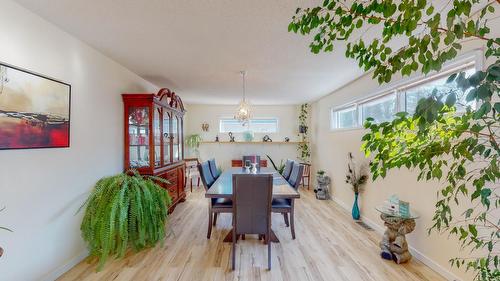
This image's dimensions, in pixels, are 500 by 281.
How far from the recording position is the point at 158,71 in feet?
12.1

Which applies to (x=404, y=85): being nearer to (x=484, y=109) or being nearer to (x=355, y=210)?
(x=355, y=210)

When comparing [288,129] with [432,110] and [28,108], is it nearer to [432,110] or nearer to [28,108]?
[28,108]

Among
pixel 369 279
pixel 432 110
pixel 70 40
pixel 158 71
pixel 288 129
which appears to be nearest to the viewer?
pixel 432 110

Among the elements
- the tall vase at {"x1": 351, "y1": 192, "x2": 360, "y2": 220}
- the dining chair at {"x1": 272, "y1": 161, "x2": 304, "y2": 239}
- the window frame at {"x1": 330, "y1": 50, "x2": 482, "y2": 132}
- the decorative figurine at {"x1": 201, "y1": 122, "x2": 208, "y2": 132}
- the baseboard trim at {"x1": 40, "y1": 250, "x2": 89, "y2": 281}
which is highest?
the window frame at {"x1": 330, "y1": 50, "x2": 482, "y2": 132}

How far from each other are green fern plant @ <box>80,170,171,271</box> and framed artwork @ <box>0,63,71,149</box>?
2.16ft

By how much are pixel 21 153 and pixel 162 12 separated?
5.34ft

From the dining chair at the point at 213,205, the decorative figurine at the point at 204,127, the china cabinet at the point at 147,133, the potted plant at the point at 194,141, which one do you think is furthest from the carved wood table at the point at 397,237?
the decorative figurine at the point at 204,127

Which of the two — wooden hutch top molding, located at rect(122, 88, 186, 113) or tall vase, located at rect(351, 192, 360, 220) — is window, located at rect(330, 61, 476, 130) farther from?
wooden hutch top molding, located at rect(122, 88, 186, 113)

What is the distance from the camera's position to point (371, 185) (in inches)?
143

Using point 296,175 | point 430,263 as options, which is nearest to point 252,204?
point 296,175

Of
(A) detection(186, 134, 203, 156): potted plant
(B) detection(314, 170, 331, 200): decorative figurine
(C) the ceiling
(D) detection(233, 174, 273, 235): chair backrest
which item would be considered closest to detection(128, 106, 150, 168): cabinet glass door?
(C) the ceiling

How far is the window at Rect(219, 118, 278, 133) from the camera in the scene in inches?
280

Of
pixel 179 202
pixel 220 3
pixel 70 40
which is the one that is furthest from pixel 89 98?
pixel 179 202

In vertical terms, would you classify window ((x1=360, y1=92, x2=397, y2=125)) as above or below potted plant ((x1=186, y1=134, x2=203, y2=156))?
above
